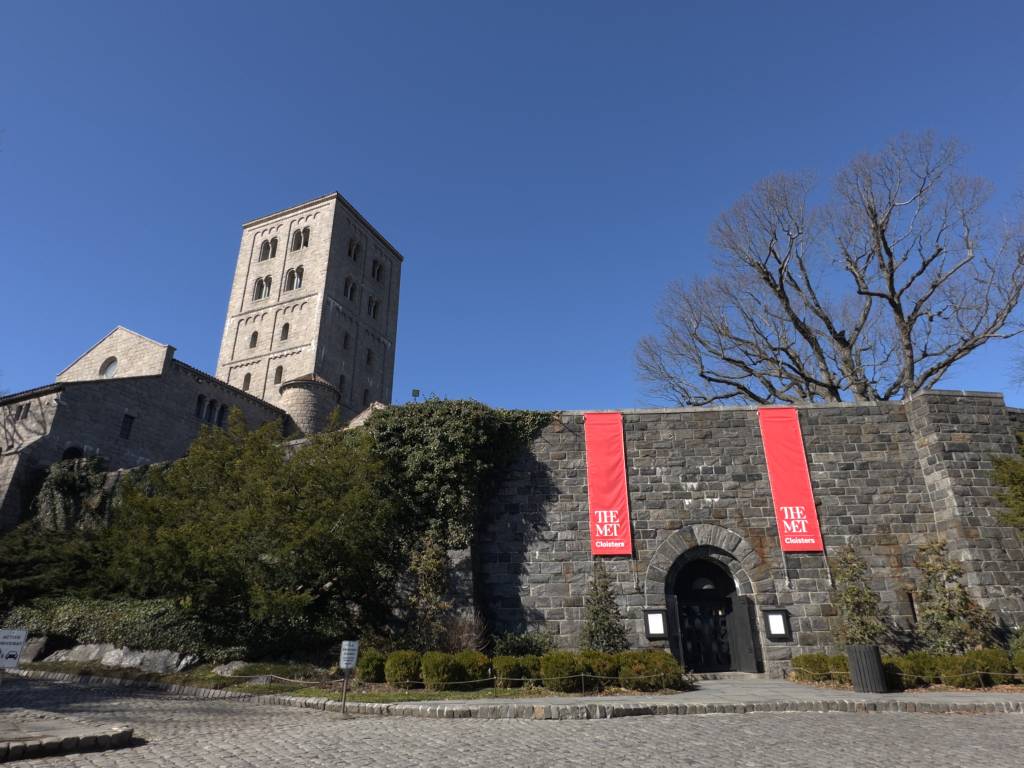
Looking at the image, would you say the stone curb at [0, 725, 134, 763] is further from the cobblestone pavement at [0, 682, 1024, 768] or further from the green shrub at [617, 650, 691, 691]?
the green shrub at [617, 650, 691, 691]

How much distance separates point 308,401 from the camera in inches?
1601

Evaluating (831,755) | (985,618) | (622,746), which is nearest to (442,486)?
(622,746)

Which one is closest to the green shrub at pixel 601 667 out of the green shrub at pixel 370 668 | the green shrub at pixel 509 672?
the green shrub at pixel 509 672

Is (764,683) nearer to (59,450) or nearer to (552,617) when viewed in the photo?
(552,617)

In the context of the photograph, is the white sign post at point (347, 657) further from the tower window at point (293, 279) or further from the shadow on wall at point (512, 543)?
the tower window at point (293, 279)

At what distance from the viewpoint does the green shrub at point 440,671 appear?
1096 cm

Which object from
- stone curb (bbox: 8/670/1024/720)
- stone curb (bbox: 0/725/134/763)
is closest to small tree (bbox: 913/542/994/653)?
stone curb (bbox: 8/670/1024/720)

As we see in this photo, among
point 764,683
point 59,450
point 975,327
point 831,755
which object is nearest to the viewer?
point 831,755

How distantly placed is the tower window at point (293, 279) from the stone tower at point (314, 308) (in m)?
0.08

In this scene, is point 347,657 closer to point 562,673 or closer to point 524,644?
point 562,673

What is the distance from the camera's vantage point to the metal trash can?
11188mm

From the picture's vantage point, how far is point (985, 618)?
13367 millimetres

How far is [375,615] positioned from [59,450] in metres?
18.8

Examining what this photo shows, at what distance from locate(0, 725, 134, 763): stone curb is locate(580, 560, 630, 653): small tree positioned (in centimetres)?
936
